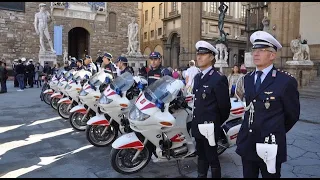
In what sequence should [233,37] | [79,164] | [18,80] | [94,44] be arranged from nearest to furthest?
[79,164]
[18,80]
[94,44]
[233,37]

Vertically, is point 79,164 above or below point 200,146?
below

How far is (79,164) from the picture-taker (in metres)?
4.55

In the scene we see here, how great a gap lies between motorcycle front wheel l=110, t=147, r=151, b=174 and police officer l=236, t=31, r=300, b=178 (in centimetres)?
177

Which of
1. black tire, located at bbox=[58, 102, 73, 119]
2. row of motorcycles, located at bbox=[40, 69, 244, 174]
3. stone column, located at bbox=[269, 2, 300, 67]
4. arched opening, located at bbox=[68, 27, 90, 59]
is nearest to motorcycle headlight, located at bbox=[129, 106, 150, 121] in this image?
row of motorcycles, located at bbox=[40, 69, 244, 174]

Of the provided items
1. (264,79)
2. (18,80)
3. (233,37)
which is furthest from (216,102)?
(233,37)

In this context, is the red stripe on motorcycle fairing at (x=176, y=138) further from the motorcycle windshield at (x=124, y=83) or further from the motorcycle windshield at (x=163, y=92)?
the motorcycle windshield at (x=124, y=83)

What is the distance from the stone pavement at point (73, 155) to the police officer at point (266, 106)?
5.21 ft

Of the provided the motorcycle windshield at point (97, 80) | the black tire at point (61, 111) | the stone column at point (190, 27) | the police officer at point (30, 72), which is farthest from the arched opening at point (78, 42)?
the motorcycle windshield at point (97, 80)

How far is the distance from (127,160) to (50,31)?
25342 millimetres

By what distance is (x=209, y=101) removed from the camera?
3.40m

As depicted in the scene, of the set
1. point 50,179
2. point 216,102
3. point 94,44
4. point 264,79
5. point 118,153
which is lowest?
point 50,179

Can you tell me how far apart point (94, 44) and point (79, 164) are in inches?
1039

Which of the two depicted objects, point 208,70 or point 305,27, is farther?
point 305,27

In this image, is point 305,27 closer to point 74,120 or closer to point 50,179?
point 74,120
